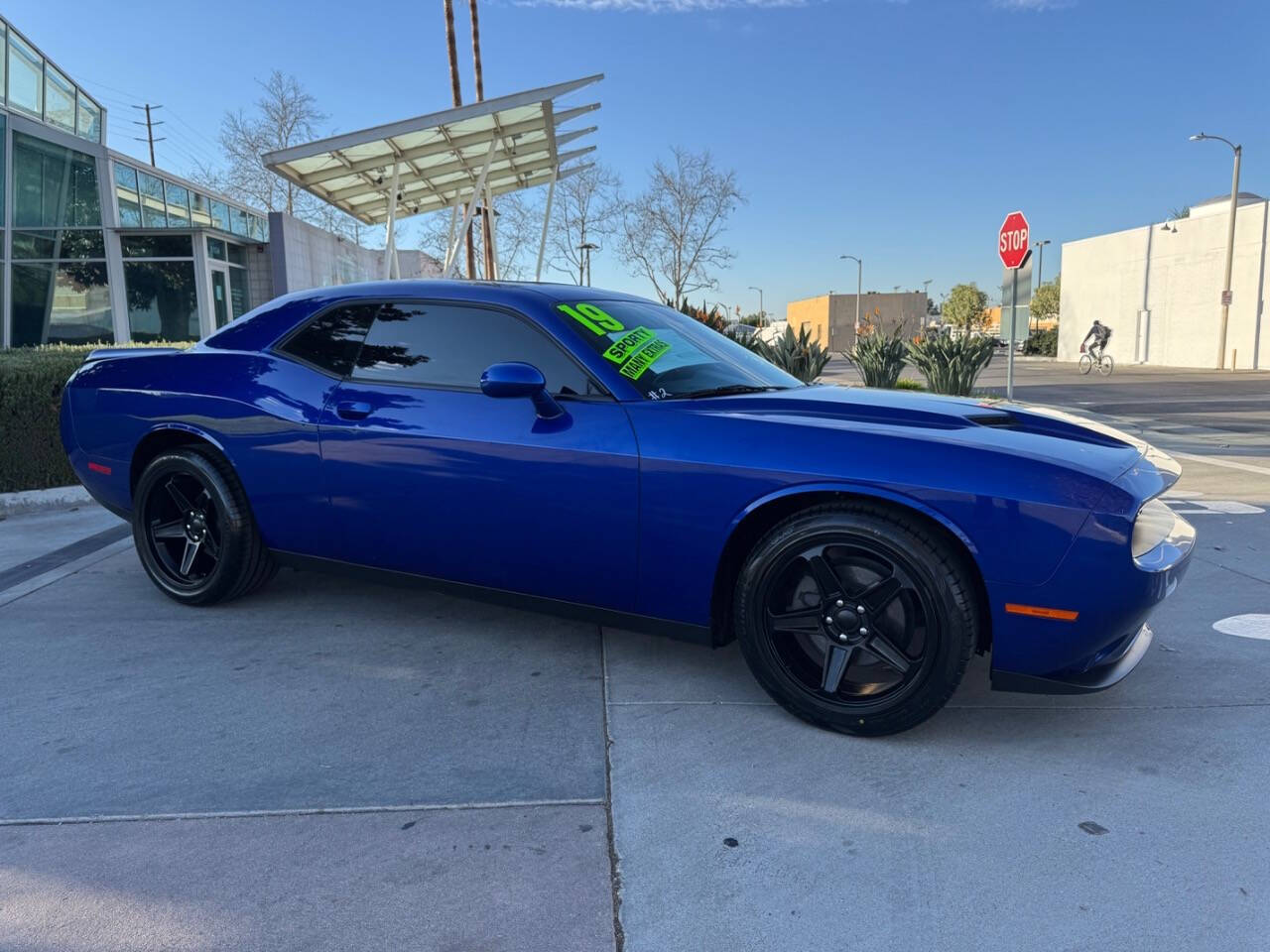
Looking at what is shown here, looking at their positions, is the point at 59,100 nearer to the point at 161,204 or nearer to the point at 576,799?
the point at 161,204

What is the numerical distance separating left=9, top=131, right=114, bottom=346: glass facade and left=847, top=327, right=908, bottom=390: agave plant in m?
16.4

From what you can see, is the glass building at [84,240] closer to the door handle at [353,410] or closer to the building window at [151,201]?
the building window at [151,201]

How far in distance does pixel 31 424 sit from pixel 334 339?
14.5 feet

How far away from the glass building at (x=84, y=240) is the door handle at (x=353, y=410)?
18.1m

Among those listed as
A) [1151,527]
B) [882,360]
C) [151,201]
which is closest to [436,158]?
[882,360]

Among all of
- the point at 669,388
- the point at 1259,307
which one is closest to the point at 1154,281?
the point at 1259,307

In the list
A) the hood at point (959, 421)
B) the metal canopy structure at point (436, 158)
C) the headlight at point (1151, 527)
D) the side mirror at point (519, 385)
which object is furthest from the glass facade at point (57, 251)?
the headlight at point (1151, 527)

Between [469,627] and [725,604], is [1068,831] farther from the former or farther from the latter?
[469,627]

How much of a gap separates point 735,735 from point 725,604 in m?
0.44

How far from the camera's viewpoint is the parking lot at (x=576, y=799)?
201 cm

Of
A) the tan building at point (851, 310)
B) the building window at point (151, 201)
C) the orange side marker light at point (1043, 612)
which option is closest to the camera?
the orange side marker light at point (1043, 612)

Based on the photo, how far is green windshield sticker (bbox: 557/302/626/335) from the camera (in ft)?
11.1

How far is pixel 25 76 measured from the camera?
1872 centimetres

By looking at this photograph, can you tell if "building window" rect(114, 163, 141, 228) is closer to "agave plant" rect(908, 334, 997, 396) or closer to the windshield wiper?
"agave plant" rect(908, 334, 997, 396)
